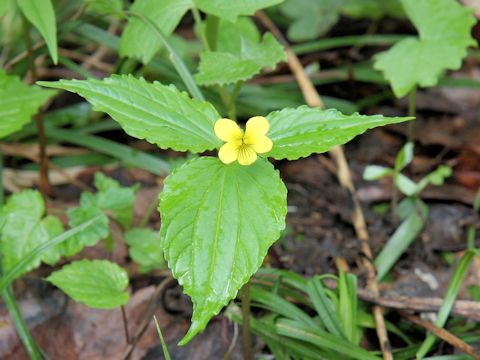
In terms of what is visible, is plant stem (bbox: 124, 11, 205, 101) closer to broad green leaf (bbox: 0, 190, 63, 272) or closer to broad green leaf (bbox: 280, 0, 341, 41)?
broad green leaf (bbox: 0, 190, 63, 272)

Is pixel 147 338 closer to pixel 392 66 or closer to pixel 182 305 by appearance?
pixel 182 305

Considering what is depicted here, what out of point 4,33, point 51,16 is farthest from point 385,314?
point 4,33

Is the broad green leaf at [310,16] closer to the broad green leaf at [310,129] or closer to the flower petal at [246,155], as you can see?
the broad green leaf at [310,129]

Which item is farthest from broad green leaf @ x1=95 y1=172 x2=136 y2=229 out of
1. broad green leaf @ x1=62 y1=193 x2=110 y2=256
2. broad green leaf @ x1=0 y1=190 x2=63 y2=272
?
broad green leaf @ x1=0 y1=190 x2=63 y2=272

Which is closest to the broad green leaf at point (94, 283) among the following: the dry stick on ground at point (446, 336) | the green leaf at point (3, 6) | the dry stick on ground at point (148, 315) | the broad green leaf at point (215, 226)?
the dry stick on ground at point (148, 315)

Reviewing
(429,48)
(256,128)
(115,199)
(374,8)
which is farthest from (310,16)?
(256,128)

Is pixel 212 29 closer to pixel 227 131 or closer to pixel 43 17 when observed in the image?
pixel 43 17

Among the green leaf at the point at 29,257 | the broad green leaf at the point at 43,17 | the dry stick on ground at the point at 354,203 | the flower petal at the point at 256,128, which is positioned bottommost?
the dry stick on ground at the point at 354,203
